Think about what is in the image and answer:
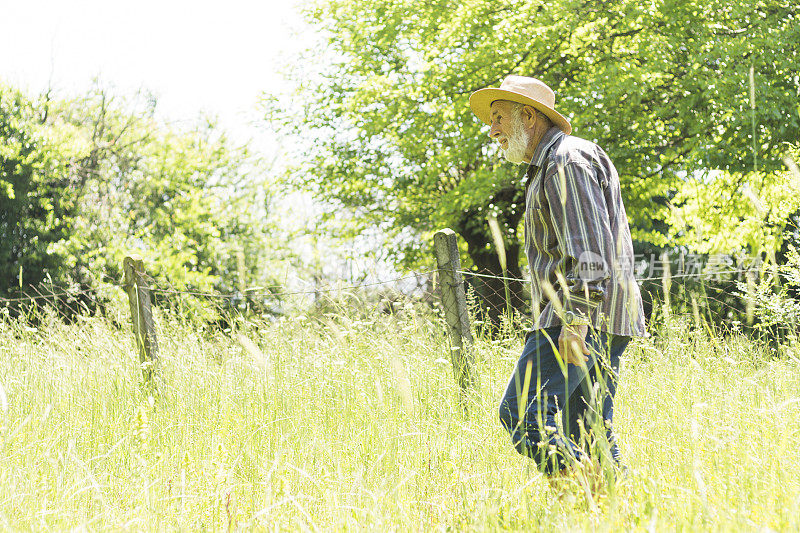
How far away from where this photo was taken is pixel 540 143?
279 cm

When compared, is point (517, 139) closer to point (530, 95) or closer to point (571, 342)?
point (530, 95)

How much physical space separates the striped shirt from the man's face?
0.12 metres

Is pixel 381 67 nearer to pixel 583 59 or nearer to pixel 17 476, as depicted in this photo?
pixel 583 59

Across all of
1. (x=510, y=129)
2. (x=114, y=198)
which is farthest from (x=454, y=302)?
(x=114, y=198)

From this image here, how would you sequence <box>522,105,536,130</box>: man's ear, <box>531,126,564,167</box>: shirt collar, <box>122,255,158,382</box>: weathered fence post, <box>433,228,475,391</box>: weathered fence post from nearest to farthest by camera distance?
1. <box>531,126,564,167</box>: shirt collar
2. <box>522,105,536,130</box>: man's ear
3. <box>433,228,475,391</box>: weathered fence post
4. <box>122,255,158,382</box>: weathered fence post

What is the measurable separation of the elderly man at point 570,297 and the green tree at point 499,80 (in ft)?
22.2

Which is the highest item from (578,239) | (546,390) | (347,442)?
(578,239)

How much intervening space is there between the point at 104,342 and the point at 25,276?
29.8 feet

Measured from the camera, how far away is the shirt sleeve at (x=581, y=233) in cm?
244

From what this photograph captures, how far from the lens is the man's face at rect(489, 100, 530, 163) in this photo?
2898mm

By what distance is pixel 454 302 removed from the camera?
14.5 ft

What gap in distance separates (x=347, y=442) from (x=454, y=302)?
1241mm

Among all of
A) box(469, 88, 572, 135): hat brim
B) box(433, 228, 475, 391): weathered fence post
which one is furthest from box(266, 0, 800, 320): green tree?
box(469, 88, 572, 135): hat brim

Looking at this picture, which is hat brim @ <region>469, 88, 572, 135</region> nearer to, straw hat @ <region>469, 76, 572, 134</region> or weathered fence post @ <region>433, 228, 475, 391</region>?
straw hat @ <region>469, 76, 572, 134</region>
